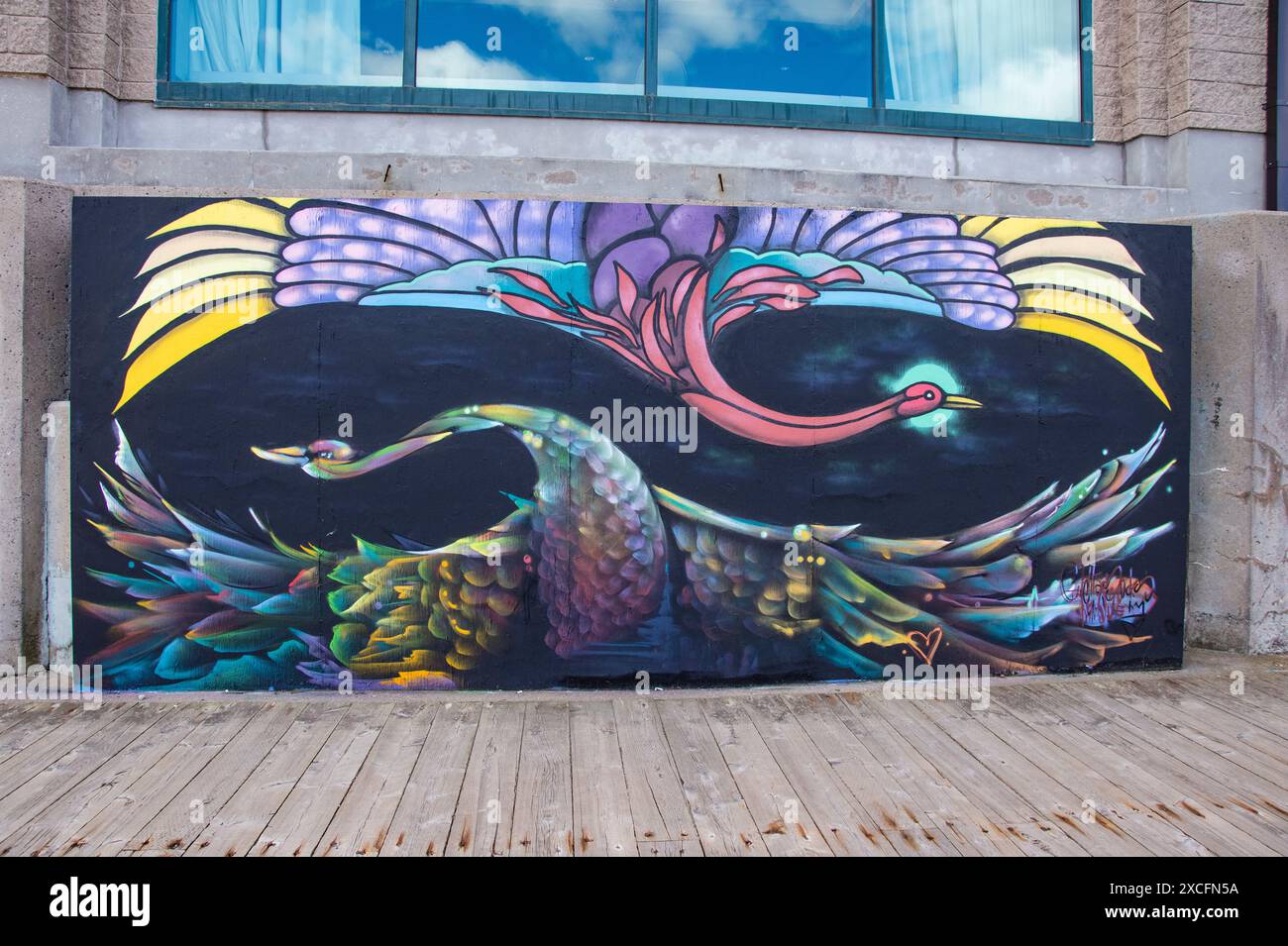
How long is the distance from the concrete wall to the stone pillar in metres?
7.47

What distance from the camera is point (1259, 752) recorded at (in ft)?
13.8

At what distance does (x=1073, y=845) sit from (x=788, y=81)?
5.15 metres

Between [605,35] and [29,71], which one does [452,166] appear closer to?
[605,35]

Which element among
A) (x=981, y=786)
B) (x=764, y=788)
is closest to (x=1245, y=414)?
(x=981, y=786)

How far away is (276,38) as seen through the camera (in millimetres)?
5887

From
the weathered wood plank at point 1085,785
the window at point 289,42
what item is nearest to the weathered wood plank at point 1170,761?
the weathered wood plank at point 1085,785

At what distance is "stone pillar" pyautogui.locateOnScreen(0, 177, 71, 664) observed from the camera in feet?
16.7

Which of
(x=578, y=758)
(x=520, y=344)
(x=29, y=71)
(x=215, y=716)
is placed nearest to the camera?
(x=578, y=758)

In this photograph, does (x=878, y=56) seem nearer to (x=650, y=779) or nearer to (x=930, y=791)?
(x=930, y=791)

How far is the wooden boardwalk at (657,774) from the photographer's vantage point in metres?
3.30

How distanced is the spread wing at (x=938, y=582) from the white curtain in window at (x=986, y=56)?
8.86 ft

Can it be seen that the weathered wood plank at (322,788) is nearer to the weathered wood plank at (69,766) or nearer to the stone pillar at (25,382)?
the weathered wood plank at (69,766)

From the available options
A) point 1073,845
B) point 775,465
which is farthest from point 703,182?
point 1073,845
